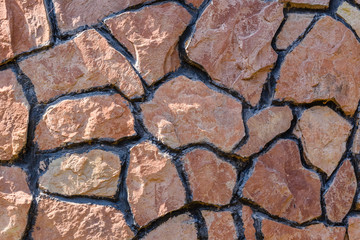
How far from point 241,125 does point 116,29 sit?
1.51ft

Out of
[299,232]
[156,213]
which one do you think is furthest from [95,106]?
[299,232]

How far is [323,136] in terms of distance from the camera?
1.20 metres

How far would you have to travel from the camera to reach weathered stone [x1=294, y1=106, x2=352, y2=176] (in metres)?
1.19

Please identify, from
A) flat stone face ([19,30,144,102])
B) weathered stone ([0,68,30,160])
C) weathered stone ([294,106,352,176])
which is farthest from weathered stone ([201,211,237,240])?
weathered stone ([0,68,30,160])

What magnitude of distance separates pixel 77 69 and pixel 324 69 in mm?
752

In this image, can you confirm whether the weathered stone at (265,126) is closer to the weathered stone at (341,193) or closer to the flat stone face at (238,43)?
the flat stone face at (238,43)

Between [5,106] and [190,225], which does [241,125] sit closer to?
[190,225]

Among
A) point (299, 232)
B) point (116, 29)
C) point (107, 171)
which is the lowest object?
point (299, 232)

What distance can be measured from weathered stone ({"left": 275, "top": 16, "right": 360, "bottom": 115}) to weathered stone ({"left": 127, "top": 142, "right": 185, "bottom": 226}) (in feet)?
1.34

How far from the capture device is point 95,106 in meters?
1.09

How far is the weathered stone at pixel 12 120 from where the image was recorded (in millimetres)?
1089

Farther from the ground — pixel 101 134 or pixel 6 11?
pixel 6 11

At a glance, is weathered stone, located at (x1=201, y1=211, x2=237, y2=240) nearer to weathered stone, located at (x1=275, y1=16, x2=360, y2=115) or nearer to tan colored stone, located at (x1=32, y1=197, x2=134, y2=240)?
tan colored stone, located at (x1=32, y1=197, x2=134, y2=240)

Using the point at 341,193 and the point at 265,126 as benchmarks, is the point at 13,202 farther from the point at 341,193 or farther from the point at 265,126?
the point at 341,193
